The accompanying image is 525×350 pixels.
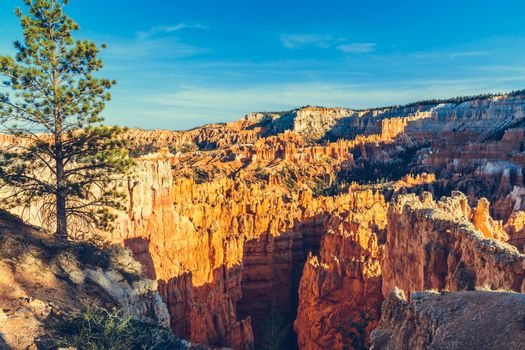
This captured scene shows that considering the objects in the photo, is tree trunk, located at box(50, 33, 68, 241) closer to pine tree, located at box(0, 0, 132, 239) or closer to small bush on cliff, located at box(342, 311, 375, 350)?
pine tree, located at box(0, 0, 132, 239)

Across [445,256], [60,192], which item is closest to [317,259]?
[445,256]

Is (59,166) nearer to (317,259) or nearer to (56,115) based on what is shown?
(56,115)

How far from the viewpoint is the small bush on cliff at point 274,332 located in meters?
20.7

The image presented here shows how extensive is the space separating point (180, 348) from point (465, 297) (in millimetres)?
5147

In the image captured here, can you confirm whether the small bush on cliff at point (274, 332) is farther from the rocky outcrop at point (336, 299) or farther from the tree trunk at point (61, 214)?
the tree trunk at point (61, 214)

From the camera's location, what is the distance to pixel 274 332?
2148cm

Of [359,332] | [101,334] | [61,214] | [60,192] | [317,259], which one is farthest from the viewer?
[317,259]

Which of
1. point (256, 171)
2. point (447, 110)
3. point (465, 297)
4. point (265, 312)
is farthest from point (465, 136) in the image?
point (465, 297)

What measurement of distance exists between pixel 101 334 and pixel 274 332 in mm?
15408

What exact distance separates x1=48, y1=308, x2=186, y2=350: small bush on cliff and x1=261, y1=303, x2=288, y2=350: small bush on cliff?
12.8 metres

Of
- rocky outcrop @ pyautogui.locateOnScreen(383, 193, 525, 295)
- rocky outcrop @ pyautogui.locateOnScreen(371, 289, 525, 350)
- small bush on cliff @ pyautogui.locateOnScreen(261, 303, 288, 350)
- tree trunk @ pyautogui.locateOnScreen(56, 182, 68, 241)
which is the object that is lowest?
small bush on cliff @ pyautogui.locateOnScreen(261, 303, 288, 350)

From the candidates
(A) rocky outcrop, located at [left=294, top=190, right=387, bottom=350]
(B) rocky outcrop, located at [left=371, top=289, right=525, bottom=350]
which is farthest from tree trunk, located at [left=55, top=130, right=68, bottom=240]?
(A) rocky outcrop, located at [left=294, top=190, right=387, bottom=350]

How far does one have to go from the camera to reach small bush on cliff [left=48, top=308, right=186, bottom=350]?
23.1 ft

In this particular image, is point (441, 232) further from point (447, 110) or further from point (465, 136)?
point (447, 110)
